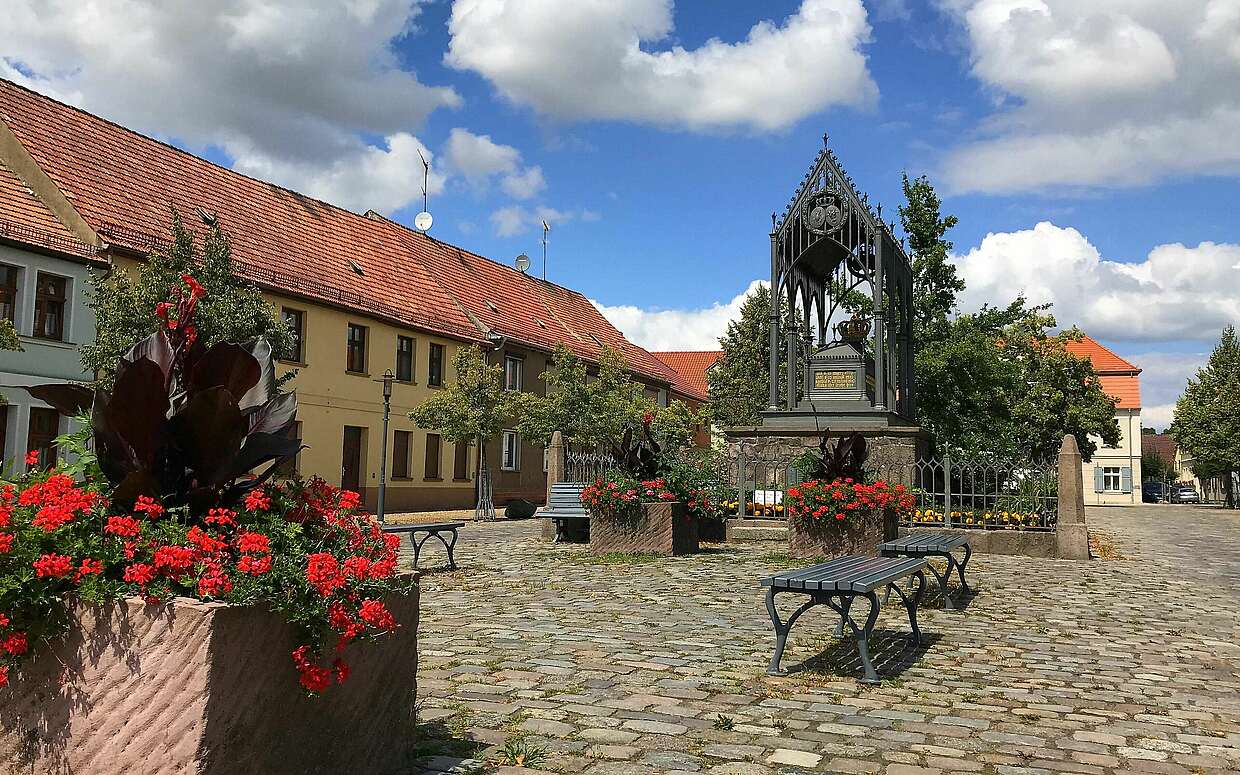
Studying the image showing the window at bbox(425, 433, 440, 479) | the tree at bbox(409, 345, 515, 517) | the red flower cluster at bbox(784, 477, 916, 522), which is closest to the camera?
the red flower cluster at bbox(784, 477, 916, 522)

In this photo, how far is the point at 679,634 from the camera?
25.7ft

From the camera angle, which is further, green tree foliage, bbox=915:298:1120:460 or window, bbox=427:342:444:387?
window, bbox=427:342:444:387

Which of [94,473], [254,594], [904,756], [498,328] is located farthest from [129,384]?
[498,328]

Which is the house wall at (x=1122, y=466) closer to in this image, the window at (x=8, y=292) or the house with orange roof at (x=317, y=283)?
the house with orange roof at (x=317, y=283)

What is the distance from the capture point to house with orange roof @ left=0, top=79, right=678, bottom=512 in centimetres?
2338

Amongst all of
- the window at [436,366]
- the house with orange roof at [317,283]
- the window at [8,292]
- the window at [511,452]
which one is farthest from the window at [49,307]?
the window at [511,452]

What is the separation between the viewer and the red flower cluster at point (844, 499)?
43.1ft

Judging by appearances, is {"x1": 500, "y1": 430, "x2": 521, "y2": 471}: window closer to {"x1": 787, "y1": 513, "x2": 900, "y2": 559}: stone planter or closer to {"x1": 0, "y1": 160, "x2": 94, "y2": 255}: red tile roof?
{"x1": 0, "y1": 160, "x2": 94, "y2": 255}: red tile roof

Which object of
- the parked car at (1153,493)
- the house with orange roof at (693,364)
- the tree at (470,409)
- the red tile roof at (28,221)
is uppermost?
the house with orange roof at (693,364)

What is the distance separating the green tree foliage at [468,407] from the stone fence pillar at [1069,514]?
18.0 metres

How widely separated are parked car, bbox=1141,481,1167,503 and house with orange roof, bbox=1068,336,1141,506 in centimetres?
372

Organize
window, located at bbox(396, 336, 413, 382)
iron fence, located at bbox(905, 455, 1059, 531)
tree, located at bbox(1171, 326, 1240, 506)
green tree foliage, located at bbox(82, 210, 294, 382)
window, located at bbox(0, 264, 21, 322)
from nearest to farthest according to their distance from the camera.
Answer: iron fence, located at bbox(905, 455, 1059, 531) → green tree foliage, located at bbox(82, 210, 294, 382) → window, located at bbox(0, 264, 21, 322) → window, located at bbox(396, 336, 413, 382) → tree, located at bbox(1171, 326, 1240, 506)

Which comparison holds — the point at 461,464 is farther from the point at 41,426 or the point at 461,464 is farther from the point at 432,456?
the point at 41,426

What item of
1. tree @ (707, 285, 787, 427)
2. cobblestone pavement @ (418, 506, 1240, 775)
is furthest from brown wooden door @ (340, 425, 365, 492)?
tree @ (707, 285, 787, 427)
